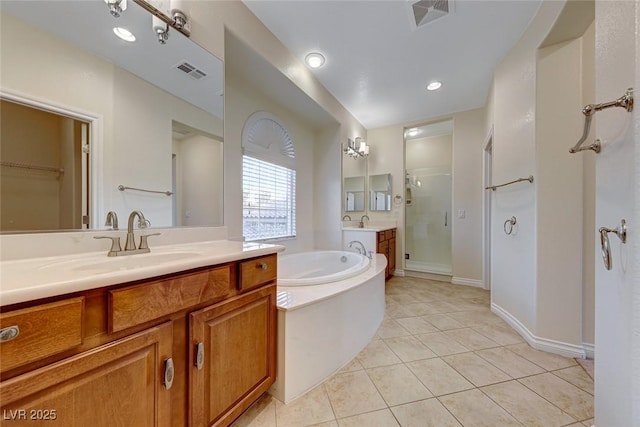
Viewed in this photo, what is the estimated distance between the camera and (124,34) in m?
1.09

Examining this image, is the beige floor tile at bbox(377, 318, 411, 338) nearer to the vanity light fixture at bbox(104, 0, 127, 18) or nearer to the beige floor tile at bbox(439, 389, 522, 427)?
the beige floor tile at bbox(439, 389, 522, 427)

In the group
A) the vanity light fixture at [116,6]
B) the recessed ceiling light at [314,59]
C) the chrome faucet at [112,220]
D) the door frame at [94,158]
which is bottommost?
the chrome faucet at [112,220]

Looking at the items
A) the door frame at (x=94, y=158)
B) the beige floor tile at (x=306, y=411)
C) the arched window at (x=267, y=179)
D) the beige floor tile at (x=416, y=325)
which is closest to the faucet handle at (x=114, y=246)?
the door frame at (x=94, y=158)

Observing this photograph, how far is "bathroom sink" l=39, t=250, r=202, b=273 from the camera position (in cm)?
75

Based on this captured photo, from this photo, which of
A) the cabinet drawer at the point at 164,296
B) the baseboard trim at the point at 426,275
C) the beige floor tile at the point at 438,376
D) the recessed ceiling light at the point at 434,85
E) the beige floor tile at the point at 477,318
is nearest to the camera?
the cabinet drawer at the point at 164,296

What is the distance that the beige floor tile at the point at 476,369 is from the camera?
137 cm

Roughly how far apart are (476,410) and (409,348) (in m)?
0.57

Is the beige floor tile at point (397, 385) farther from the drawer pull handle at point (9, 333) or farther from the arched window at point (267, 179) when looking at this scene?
the arched window at point (267, 179)

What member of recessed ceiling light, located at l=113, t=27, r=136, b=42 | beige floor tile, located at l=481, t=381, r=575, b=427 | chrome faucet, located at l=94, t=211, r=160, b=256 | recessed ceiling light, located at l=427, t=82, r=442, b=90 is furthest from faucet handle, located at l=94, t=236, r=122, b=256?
recessed ceiling light, located at l=427, t=82, r=442, b=90

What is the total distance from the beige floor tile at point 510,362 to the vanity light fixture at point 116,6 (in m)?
2.83

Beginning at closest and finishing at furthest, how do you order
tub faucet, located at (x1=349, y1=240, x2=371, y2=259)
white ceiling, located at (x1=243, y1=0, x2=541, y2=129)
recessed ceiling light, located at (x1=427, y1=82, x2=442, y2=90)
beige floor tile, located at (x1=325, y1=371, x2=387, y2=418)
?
beige floor tile, located at (x1=325, y1=371, x2=387, y2=418)
white ceiling, located at (x1=243, y1=0, x2=541, y2=129)
recessed ceiling light, located at (x1=427, y1=82, x2=442, y2=90)
tub faucet, located at (x1=349, y1=240, x2=371, y2=259)

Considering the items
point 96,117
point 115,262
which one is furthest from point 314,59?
point 115,262

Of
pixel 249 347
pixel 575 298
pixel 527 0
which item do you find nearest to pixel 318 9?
pixel 527 0

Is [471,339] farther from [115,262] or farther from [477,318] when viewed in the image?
[115,262]
